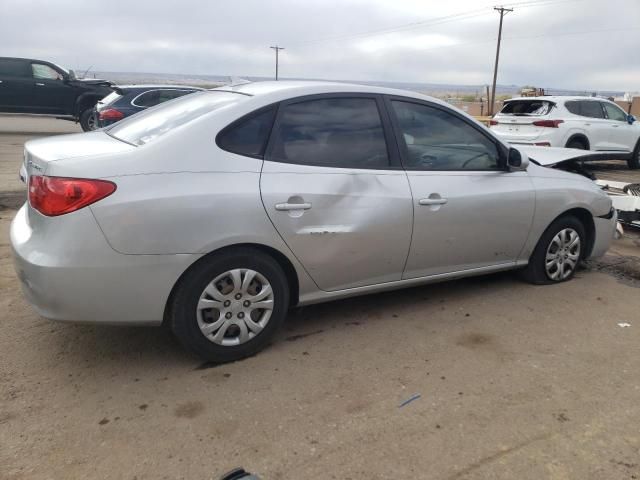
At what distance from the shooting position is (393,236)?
11.9 ft

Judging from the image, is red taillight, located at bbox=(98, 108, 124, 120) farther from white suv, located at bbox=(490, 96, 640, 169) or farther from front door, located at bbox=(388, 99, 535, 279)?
front door, located at bbox=(388, 99, 535, 279)

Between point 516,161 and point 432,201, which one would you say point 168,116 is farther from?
point 516,161

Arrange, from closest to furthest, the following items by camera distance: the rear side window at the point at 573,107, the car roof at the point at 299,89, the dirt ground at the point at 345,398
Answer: the dirt ground at the point at 345,398, the car roof at the point at 299,89, the rear side window at the point at 573,107

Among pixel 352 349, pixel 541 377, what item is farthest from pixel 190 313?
pixel 541 377

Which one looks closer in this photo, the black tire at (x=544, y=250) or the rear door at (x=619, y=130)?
the black tire at (x=544, y=250)

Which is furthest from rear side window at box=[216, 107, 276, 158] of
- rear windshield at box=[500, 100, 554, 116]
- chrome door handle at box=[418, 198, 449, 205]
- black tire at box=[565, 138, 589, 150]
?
black tire at box=[565, 138, 589, 150]

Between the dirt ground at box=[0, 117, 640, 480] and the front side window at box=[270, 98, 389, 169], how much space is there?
1.15m

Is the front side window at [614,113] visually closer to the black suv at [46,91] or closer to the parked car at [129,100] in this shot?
the parked car at [129,100]

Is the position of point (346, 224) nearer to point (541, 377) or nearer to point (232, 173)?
point (232, 173)

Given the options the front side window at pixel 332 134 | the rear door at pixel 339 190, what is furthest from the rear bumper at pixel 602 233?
the front side window at pixel 332 134

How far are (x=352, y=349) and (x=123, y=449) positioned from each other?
1.49 m

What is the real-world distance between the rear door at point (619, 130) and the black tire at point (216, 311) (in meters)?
11.6

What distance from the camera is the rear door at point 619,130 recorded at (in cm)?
1248

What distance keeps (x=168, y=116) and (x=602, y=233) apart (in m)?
3.73
